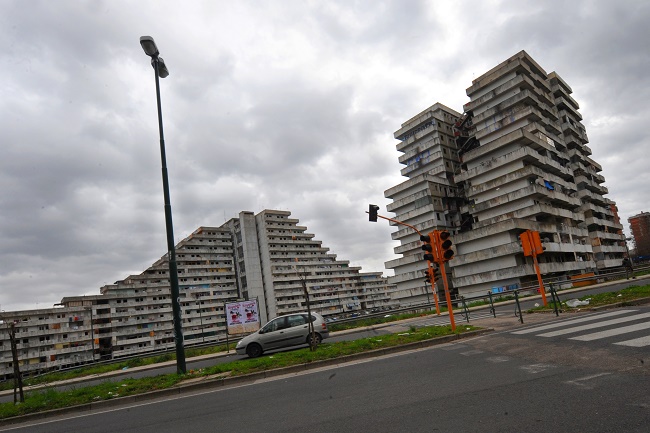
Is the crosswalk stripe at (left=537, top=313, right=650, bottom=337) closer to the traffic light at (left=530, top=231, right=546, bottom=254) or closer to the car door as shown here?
the traffic light at (left=530, top=231, right=546, bottom=254)

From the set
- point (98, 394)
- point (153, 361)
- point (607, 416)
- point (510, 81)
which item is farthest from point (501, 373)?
point (510, 81)

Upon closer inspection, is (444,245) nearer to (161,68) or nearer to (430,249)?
(430,249)

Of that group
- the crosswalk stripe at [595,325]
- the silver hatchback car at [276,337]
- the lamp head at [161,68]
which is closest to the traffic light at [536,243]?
the crosswalk stripe at [595,325]

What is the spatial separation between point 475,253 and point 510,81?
25.9 metres

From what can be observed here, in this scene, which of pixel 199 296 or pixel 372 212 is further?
pixel 199 296

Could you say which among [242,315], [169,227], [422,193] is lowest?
[242,315]

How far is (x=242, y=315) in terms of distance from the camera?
915 inches

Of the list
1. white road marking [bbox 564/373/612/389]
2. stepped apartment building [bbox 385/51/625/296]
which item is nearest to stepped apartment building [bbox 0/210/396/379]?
stepped apartment building [bbox 385/51/625/296]

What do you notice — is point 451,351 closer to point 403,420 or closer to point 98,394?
point 403,420

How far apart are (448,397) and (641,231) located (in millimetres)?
160047

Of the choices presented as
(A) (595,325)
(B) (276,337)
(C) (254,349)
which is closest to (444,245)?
(A) (595,325)

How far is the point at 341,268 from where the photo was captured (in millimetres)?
121438

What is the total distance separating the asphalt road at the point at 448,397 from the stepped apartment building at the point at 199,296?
6478cm

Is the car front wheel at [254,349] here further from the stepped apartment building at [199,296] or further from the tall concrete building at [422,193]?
the stepped apartment building at [199,296]
